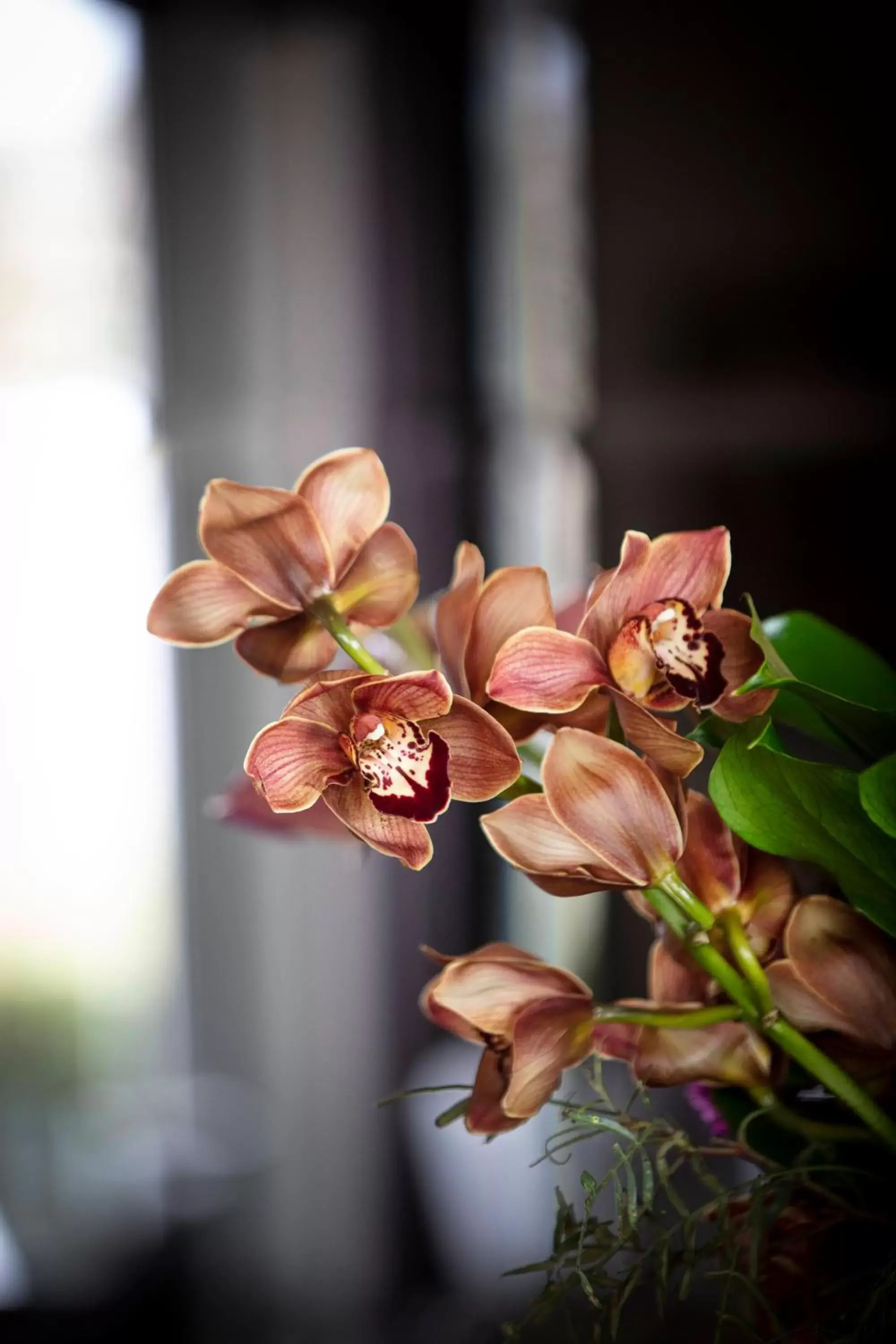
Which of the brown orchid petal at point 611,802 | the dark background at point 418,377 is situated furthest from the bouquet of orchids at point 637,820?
the dark background at point 418,377

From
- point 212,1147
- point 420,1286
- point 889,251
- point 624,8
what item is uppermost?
point 624,8

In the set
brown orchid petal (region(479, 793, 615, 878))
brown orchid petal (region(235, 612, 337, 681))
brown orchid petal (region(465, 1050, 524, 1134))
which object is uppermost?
brown orchid petal (region(235, 612, 337, 681))

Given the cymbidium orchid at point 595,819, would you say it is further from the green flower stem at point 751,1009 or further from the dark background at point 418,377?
the dark background at point 418,377

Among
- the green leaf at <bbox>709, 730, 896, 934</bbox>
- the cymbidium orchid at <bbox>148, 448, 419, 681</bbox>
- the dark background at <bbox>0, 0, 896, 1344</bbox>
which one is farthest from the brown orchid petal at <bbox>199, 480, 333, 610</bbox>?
the dark background at <bbox>0, 0, 896, 1344</bbox>

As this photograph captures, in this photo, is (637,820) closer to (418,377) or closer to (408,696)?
(408,696)

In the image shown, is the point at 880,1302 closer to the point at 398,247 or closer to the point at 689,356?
the point at 689,356

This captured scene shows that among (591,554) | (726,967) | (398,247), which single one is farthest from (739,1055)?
(398,247)

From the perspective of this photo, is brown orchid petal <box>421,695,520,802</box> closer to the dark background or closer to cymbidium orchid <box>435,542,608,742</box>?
cymbidium orchid <box>435,542,608,742</box>
